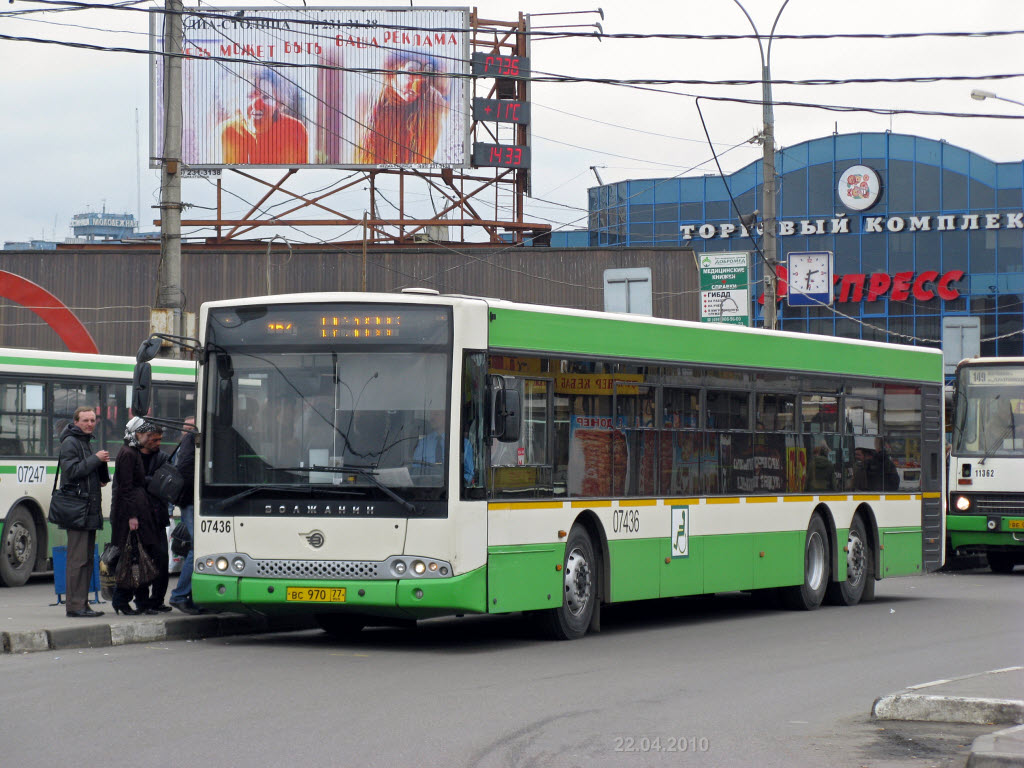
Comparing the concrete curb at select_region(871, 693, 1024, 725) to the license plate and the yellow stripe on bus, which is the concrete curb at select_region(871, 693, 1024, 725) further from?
the license plate

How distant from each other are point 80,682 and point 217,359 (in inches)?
139

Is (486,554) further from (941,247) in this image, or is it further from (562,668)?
(941,247)

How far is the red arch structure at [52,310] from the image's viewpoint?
31.6 metres

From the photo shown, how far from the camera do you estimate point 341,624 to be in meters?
14.5

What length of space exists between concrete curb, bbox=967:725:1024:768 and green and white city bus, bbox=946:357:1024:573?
58.2 ft

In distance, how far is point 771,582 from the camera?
1709cm

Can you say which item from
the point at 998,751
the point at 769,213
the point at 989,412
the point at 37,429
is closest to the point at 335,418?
the point at 998,751

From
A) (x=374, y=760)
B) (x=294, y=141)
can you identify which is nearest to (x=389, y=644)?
(x=374, y=760)

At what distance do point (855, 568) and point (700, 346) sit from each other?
15.1ft

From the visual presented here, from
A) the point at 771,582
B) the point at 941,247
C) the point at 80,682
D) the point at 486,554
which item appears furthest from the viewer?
the point at 941,247

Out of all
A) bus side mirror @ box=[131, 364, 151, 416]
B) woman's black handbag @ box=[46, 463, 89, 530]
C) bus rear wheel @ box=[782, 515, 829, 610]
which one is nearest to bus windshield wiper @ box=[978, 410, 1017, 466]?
bus rear wheel @ box=[782, 515, 829, 610]

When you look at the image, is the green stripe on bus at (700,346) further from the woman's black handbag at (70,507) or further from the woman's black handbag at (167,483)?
the woman's black handbag at (70,507)

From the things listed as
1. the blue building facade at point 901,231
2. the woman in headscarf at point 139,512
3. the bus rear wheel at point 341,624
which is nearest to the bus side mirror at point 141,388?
the woman in headscarf at point 139,512

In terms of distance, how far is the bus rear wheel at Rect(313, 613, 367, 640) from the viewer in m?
14.3
